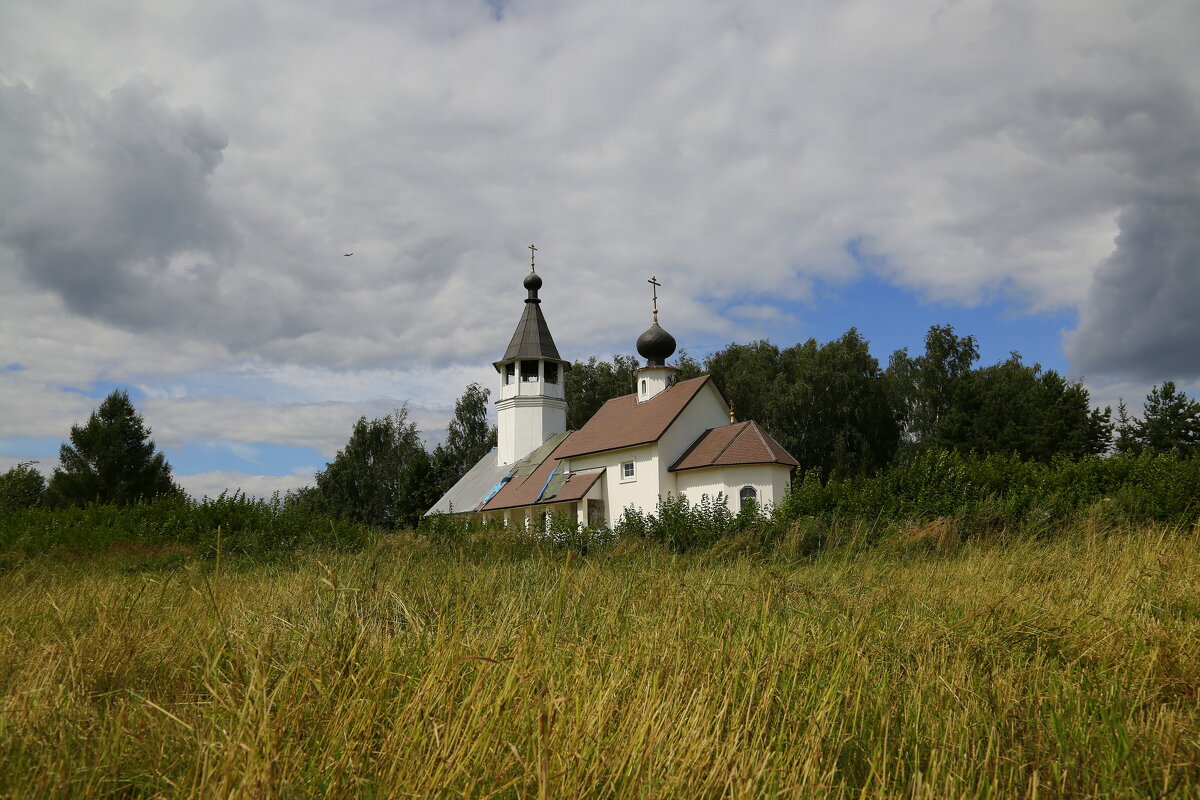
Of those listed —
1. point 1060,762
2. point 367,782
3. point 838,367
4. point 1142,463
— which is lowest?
point 1060,762

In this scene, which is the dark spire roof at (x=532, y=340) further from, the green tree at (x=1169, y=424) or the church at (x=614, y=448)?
the green tree at (x=1169, y=424)

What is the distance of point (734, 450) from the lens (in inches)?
1113

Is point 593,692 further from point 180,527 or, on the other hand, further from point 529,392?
point 529,392

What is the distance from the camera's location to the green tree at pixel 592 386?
A: 5026cm

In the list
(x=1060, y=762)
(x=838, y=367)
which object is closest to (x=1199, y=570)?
(x=1060, y=762)

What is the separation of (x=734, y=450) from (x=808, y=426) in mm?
17141

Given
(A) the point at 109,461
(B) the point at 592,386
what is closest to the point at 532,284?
(B) the point at 592,386

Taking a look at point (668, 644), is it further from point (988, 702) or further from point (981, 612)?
point (981, 612)

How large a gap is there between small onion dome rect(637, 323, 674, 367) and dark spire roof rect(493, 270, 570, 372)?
5.82 m

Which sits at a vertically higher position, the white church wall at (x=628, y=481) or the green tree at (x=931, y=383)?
the green tree at (x=931, y=383)

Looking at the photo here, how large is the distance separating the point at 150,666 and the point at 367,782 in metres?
1.61

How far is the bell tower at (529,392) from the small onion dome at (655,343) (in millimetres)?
5851

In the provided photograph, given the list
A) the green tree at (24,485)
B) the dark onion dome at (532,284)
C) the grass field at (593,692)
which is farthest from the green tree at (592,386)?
the grass field at (593,692)

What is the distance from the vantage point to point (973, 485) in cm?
1905
